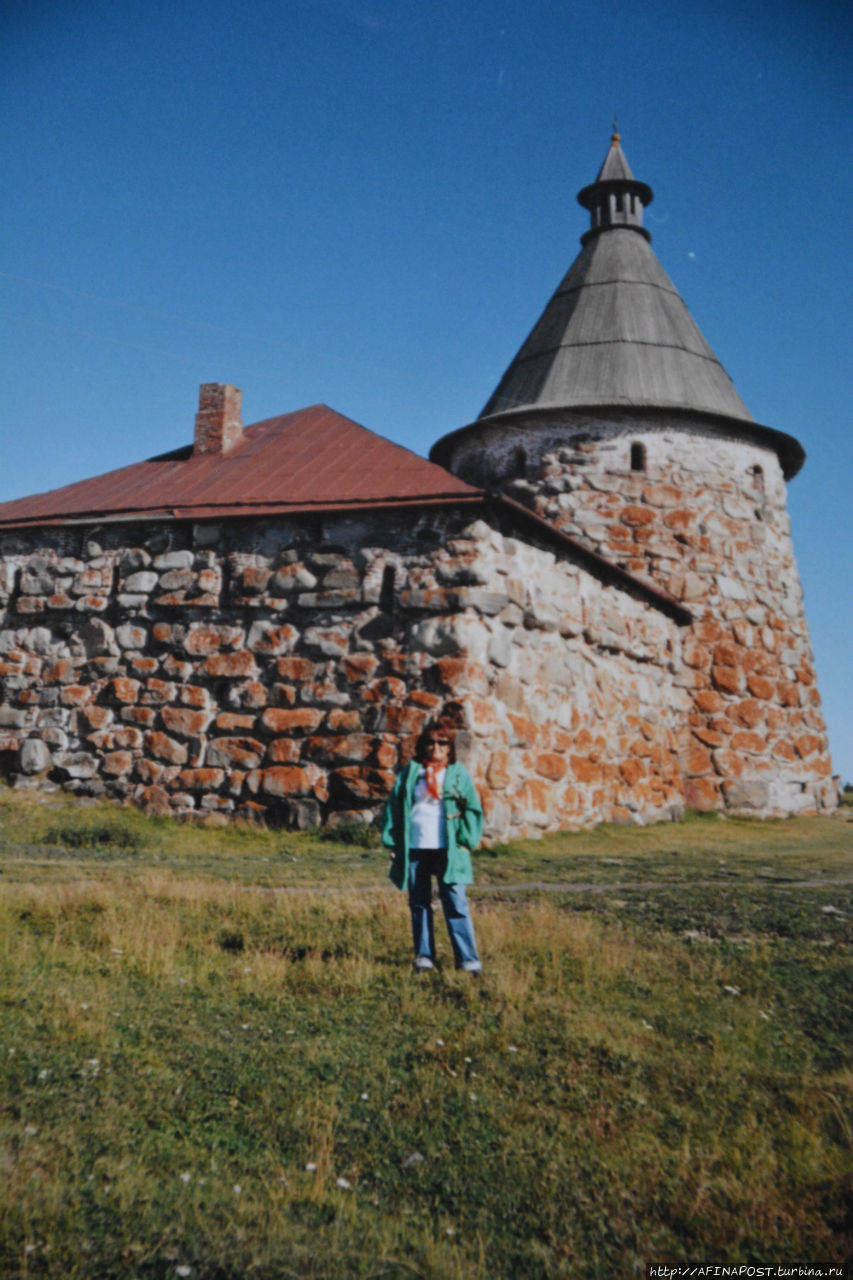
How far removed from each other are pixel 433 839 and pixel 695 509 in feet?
39.0

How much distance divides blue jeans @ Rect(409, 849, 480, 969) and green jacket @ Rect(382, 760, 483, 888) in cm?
6

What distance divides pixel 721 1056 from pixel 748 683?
1231cm

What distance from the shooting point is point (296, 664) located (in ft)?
36.3

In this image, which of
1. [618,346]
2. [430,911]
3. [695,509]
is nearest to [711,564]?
[695,509]

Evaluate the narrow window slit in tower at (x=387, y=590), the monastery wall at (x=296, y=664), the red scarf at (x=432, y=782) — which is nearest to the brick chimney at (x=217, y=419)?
the monastery wall at (x=296, y=664)

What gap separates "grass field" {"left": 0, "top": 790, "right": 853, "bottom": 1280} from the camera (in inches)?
116

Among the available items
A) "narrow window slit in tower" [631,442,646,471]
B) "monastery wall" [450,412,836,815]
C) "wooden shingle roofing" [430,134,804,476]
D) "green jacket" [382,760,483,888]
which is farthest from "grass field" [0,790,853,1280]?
"wooden shingle roofing" [430,134,804,476]

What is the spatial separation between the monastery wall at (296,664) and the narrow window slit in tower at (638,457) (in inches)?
169

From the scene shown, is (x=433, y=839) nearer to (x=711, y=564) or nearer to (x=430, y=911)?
(x=430, y=911)

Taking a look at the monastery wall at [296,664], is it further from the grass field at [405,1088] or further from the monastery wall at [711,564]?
the grass field at [405,1088]

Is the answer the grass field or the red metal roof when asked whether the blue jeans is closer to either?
the grass field

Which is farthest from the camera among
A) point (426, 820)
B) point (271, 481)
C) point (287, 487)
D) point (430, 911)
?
point (271, 481)

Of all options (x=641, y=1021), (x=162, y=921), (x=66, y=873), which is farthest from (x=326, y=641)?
(x=641, y=1021)

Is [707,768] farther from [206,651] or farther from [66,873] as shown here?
[66,873]
